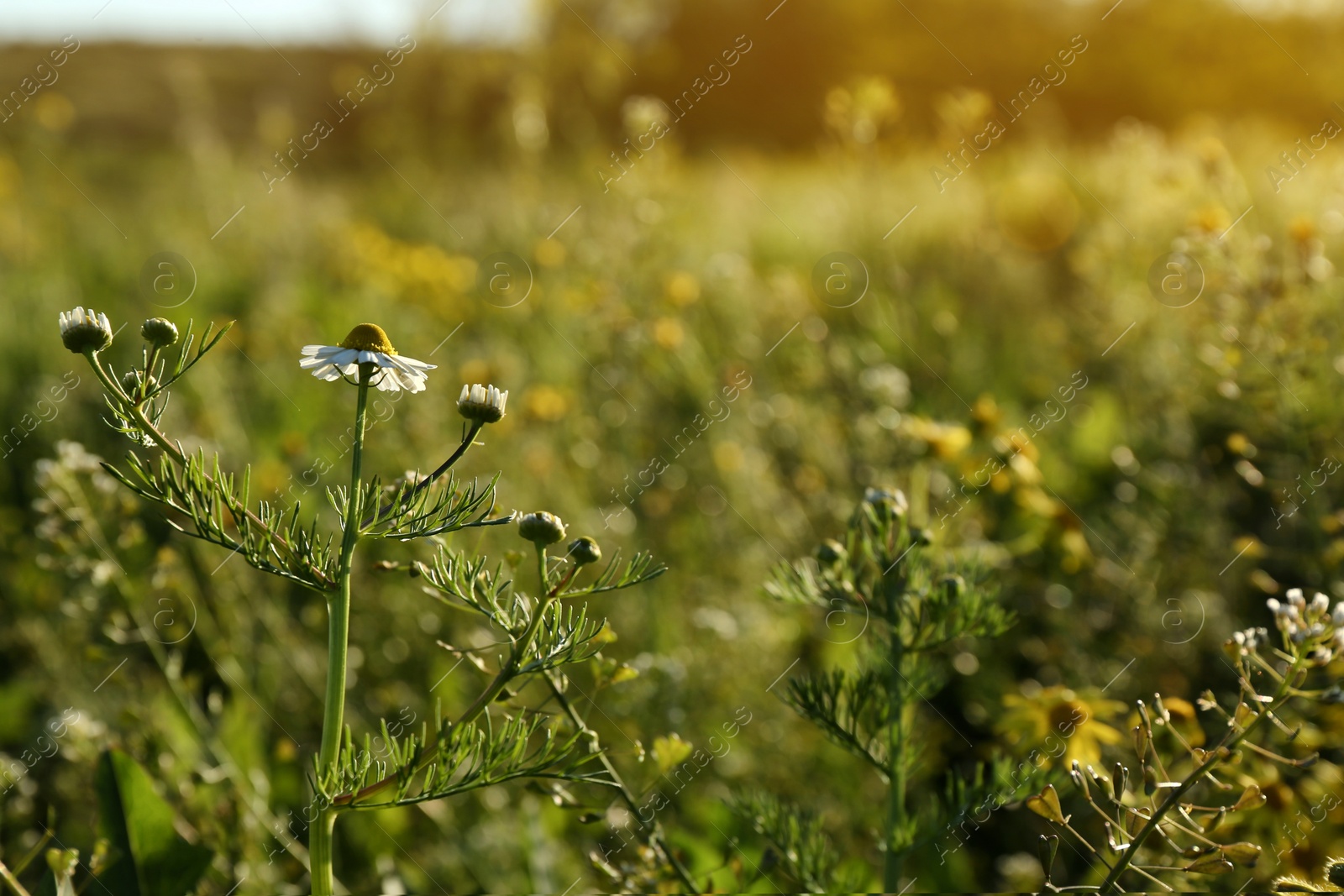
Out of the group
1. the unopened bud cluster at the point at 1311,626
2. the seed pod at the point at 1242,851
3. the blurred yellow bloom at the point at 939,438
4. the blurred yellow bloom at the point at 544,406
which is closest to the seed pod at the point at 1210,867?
the seed pod at the point at 1242,851

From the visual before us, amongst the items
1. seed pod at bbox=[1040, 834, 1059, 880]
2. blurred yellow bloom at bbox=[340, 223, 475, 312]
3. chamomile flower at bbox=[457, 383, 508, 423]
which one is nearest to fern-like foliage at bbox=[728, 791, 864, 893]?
seed pod at bbox=[1040, 834, 1059, 880]

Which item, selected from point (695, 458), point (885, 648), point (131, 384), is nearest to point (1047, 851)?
point (885, 648)

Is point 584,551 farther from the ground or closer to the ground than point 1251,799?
farther from the ground

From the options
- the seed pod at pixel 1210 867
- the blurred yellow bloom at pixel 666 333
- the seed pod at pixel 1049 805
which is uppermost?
the blurred yellow bloom at pixel 666 333

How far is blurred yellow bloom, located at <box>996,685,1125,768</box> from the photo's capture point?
1.17 metres

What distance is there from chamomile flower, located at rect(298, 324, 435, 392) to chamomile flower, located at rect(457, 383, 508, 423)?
32mm

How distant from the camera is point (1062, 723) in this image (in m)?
1.22

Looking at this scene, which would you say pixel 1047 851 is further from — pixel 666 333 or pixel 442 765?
pixel 666 333

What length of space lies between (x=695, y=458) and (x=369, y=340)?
181 cm

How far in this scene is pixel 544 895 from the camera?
1.34m

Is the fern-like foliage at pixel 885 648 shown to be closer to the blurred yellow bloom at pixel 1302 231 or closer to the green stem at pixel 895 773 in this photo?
the green stem at pixel 895 773

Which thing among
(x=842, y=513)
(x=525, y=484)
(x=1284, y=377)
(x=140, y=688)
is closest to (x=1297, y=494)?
(x=1284, y=377)

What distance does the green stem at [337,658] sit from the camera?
2.21 ft

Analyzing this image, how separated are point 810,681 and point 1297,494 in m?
1.04
